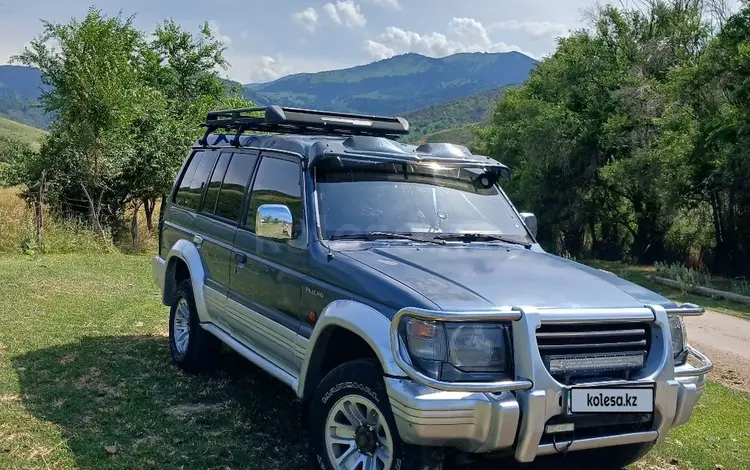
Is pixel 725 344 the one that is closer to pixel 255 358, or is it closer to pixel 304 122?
pixel 304 122

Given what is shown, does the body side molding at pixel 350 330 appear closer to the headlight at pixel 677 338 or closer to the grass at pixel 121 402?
the grass at pixel 121 402

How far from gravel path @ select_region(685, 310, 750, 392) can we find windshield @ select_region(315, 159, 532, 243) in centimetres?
472

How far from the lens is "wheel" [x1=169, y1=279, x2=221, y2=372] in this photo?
6.31m

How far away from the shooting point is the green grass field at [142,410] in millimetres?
4617

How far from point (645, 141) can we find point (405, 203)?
2451 cm

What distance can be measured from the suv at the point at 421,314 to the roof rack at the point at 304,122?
0.16 feet

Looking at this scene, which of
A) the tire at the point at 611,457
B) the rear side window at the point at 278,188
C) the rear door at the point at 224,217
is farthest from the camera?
the rear door at the point at 224,217

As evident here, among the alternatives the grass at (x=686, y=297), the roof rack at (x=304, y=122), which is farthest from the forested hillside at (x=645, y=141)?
the roof rack at (x=304, y=122)

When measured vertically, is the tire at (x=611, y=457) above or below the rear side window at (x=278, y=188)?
below

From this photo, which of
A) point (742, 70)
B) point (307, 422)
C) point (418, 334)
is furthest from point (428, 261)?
point (742, 70)

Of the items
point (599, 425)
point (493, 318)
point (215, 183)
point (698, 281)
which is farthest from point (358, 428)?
point (698, 281)

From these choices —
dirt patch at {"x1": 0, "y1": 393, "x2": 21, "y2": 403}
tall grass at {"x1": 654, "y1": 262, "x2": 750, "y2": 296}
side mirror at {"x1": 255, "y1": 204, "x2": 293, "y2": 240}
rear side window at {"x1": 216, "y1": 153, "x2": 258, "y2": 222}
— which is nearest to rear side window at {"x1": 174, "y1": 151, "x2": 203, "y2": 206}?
rear side window at {"x1": 216, "y1": 153, "x2": 258, "y2": 222}

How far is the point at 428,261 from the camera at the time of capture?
421 cm

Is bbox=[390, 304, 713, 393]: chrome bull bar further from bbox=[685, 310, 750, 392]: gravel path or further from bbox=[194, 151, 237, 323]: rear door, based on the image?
bbox=[685, 310, 750, 392]: gravel path
